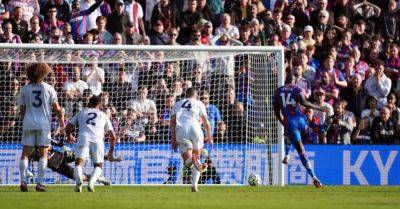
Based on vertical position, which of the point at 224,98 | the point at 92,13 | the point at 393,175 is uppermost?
the point at 92,13

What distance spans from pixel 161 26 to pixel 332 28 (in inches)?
167

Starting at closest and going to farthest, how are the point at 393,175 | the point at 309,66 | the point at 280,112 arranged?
the point at 280,112 → the point at 393,175 → the point at 309,66

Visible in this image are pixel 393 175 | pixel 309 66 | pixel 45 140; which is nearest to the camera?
pixel 45 140

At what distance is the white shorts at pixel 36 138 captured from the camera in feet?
66.9

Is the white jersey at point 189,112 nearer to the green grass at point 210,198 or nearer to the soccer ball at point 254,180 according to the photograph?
the green grass at point 210,198

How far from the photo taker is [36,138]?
20.5 meters

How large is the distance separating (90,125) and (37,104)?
3.13 feet

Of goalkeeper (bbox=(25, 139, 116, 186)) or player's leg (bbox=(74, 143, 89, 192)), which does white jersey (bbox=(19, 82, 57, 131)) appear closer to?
player's leg (bbox=(74, 143, 89, 192))

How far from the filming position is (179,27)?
2919 centimetres

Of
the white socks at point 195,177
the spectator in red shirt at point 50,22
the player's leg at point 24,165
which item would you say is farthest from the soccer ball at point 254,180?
the spectator in red shirt at point 50,22

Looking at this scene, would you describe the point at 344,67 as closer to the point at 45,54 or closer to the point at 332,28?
the point at 332,28

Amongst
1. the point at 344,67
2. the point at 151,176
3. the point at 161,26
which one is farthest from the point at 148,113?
the point at 344,67

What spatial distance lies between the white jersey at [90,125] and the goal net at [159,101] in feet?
12.4

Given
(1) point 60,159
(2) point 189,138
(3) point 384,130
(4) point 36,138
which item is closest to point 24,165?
(4) point 36,138
